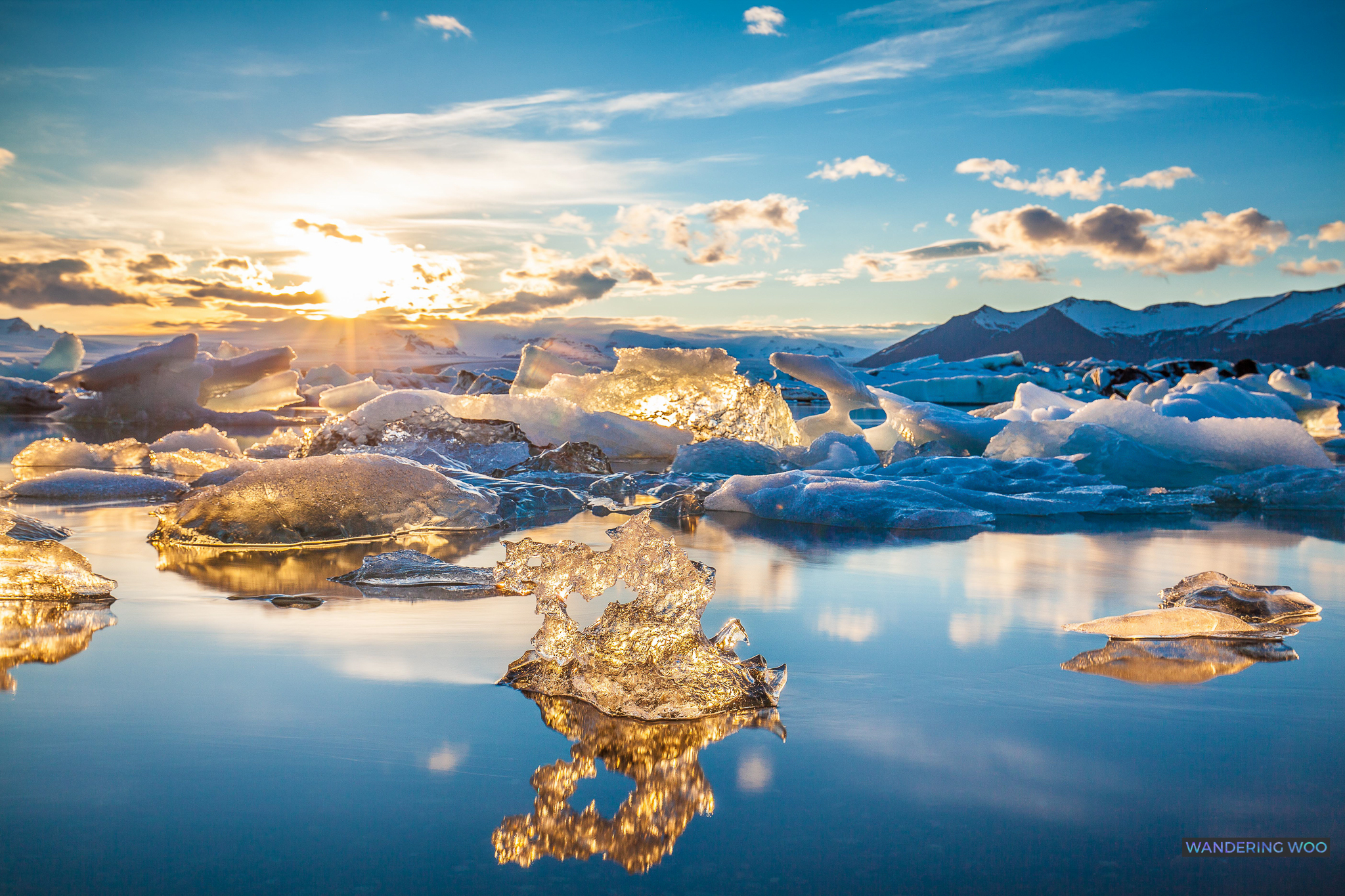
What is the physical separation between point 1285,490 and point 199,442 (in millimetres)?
7321

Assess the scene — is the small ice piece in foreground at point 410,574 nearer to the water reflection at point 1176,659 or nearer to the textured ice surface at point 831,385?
the water reflection at point 1176,659

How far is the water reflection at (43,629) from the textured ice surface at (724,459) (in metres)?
4.06

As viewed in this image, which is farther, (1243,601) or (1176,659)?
(1243,601)

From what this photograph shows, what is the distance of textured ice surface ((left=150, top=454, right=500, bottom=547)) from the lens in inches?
123

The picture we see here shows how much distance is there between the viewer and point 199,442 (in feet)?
24.2

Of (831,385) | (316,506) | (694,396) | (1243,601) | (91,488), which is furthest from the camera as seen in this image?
(831,385)

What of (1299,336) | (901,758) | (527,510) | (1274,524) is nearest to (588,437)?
(527,510)

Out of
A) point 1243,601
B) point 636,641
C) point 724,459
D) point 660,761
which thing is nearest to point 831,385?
point 724,459

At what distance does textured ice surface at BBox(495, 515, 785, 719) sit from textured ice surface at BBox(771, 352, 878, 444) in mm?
6720

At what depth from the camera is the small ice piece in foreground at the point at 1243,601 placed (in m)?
Result: 2.12

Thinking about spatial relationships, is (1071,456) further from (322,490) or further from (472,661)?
(472,661)

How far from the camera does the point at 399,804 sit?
1090 mm

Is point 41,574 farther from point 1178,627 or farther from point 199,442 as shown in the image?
point 199,442

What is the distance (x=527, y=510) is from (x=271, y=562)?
150 cm
